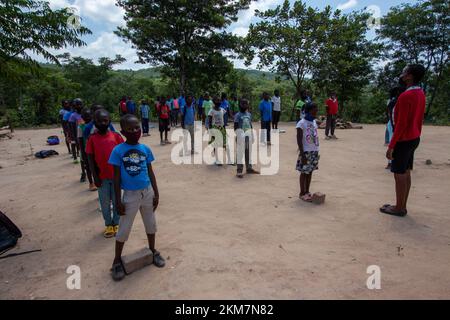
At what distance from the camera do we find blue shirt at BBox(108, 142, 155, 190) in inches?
127

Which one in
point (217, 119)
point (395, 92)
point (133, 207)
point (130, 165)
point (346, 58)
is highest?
point (346, 58)

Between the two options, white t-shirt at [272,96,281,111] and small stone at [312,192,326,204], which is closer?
small stone at [312,192,326,204]

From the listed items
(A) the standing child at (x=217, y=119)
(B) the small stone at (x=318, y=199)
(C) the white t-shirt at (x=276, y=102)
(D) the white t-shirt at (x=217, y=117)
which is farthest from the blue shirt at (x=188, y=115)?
(B) the small stone at (x=318, y=199)

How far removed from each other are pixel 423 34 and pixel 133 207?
23708 millimetres

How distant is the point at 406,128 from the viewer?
14.0 feet

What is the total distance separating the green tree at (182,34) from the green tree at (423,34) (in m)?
10.3

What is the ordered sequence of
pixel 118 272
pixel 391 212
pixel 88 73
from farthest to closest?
1. pixel 88 73
2. pixel 391 212
3. pixel 118 272

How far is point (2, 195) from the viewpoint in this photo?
22.9 ft

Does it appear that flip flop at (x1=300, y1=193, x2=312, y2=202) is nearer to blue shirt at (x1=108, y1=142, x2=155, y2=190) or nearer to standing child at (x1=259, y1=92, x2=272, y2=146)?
blue shirt at (x1=108, y1=142, x2=155, y2=190)

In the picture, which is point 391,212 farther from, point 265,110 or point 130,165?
point 265,110

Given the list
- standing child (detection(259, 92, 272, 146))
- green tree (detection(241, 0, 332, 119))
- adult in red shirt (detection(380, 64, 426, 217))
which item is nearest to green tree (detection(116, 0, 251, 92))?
green tree (detection(241, 0, 332, 119))

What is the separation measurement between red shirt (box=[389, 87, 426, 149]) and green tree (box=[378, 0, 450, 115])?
20118mm

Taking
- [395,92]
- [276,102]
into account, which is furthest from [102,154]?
[276,102]
